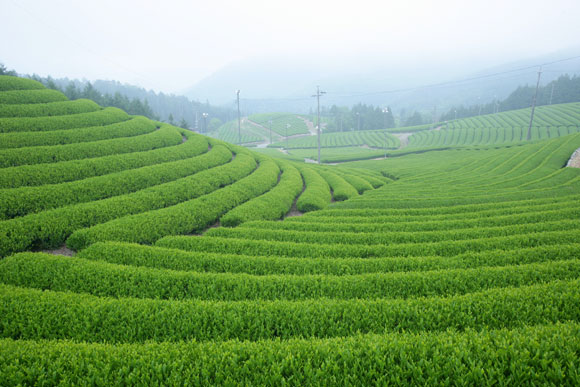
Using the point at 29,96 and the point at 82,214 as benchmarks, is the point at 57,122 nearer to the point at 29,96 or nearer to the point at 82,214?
the point at 29,96

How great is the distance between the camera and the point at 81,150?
1748cm

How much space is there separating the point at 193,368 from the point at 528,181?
94.5ft

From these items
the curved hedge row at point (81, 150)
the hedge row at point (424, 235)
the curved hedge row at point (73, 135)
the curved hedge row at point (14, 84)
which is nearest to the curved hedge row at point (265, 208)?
the hedge row at point (424, 235)

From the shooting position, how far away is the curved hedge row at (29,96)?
67.6ft

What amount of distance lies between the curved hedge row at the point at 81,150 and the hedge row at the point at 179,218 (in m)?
6.49

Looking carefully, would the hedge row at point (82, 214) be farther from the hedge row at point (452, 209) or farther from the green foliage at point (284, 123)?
the green foliage at point (284, 123)

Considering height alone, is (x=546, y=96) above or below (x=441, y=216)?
above

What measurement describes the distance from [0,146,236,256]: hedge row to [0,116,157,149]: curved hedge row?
302 inches

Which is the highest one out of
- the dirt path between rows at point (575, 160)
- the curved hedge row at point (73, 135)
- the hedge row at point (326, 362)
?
the curved hedge row at point (73, 135)

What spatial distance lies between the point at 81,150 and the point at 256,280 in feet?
52.7

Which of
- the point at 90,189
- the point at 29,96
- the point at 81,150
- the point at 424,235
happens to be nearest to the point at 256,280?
the point at 424,235

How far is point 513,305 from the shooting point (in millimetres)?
5875

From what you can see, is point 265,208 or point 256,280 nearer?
point 256,280

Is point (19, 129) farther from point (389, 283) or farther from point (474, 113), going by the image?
point (474, 113)
